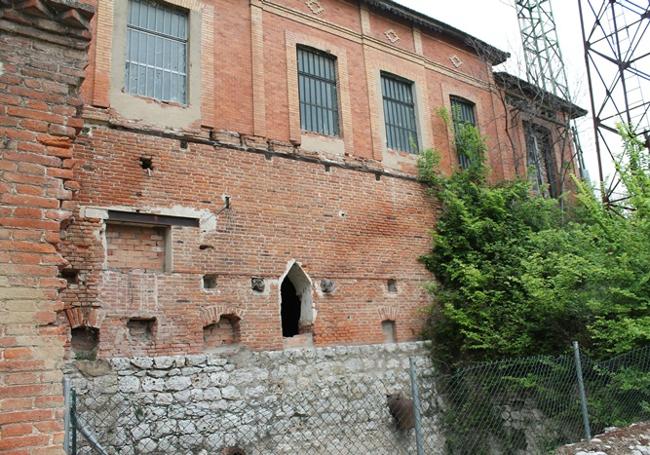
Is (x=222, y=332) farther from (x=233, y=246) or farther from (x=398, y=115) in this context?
(x=398, y=115)

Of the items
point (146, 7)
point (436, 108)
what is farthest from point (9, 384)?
→ point (436, 108)

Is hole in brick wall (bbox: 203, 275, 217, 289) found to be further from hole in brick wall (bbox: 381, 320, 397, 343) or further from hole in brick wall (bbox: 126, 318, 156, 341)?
hole in brick wall (bbox: 381, 320, 397, 343)

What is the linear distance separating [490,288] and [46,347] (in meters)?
9.36

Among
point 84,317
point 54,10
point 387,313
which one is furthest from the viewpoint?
point 387,313

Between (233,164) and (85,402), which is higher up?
(233,164)

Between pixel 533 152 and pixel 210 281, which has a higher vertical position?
pixel 533 152

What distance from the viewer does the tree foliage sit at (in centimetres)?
905

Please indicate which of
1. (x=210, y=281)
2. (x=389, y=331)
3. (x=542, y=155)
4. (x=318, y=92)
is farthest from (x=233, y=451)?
(x=542, y=155)

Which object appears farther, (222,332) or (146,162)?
(222,332)

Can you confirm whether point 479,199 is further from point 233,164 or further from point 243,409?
point 243,409

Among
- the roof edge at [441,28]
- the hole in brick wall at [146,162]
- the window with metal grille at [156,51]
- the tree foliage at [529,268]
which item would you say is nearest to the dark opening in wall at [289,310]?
the tree foliage at [529,268]

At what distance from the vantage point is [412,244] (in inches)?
475

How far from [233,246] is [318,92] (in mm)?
4425

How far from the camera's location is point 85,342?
8031mm
